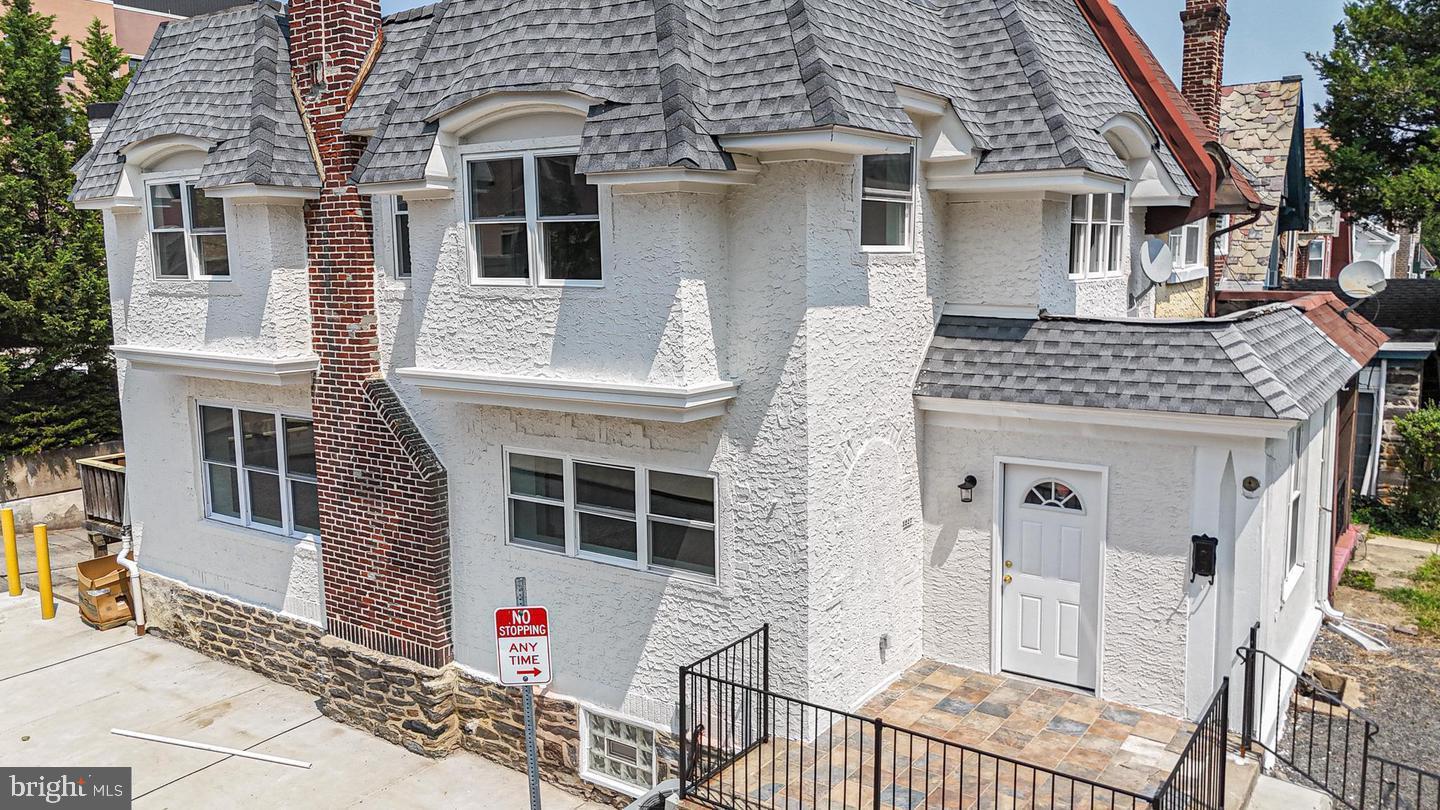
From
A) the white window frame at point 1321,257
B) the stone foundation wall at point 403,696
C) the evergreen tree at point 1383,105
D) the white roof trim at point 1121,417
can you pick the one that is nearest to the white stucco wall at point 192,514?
the stone foundation wall at point 403,696

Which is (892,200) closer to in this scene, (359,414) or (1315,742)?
(359,414)

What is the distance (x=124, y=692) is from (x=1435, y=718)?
47.2 ft

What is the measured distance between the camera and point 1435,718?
10227 mm

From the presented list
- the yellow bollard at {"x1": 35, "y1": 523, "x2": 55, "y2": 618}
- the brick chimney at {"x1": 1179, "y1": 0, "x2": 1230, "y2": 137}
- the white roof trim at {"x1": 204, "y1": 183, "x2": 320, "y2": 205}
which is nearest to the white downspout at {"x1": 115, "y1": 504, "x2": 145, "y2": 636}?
the yellow bollard at {"x1": 35, "y1": 523, "x2": 55, "y2": 618}

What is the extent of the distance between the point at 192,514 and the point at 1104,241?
38.2 feet

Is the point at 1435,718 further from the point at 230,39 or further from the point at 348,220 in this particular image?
the point at 230,39

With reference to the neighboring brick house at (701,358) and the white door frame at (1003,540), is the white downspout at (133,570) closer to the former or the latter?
the neighboring brick house at (701,358)

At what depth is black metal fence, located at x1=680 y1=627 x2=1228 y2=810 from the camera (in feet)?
25.0

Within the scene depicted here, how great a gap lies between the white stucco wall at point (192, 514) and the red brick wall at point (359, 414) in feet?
2.96

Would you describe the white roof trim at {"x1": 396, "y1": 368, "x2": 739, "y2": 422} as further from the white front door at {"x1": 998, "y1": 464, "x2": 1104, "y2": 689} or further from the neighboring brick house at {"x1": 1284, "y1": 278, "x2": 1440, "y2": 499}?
the neighboring brick house at {"x1": 1284, "y1": 278, "x2": 1440, "y2": 499}

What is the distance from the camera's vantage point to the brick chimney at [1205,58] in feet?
51.3

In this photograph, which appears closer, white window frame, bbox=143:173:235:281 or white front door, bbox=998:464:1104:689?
white front door, bbox=998:464:1104:689

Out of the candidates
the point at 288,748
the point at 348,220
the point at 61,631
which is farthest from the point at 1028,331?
the point at 61,631

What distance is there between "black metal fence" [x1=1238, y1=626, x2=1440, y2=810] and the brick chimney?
30.4 ft
